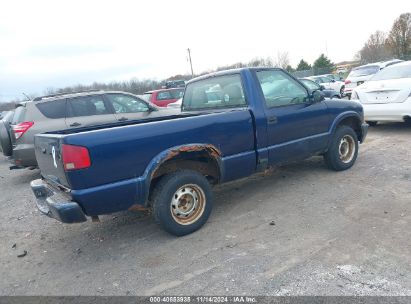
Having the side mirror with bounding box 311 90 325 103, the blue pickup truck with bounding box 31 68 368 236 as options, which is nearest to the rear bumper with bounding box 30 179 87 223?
the blue pickup truck with bounding box 31 68 368 236

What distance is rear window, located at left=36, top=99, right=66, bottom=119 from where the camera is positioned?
6.98 m

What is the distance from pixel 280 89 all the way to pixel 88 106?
422cm

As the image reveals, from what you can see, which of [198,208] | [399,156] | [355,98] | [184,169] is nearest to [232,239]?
[198,208]

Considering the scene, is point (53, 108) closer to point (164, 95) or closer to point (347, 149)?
point (347, 149)

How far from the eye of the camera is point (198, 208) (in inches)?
161

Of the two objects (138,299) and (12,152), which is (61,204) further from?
(12,152)

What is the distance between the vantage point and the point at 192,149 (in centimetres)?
387

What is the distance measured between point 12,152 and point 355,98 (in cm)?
792

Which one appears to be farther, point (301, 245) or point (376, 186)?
point (376, 186)

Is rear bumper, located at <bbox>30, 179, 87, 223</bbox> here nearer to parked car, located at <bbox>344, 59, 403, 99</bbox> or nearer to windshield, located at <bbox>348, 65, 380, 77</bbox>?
parked car, located at <bbox>344, 59, 403, 99</bbox>

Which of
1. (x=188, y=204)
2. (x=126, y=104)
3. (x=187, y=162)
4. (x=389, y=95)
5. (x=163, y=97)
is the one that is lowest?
(x=188, y=204)

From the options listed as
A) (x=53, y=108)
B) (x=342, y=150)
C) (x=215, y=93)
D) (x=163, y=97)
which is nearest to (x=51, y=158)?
(x=215, y=93)

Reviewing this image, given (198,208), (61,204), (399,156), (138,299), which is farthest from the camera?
(399,156)

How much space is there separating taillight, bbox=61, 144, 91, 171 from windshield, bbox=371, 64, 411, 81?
7655mm
